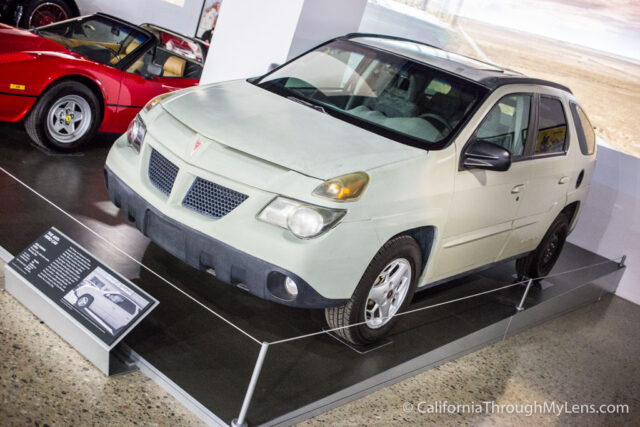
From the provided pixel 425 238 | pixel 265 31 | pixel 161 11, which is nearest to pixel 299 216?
pixel 425 238

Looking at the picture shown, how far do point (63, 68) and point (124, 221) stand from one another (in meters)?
1.72

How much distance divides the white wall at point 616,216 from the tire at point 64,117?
5450 mm

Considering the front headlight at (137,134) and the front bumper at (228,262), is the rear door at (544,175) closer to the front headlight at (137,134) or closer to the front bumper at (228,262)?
the front bumper at (228,262)

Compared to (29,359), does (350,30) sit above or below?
above

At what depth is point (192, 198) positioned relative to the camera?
12.0 ft

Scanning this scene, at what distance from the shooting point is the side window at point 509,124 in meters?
4.46

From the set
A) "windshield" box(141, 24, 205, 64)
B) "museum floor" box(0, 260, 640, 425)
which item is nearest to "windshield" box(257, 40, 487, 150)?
→ "museum floor" box(0, 260, 640, 425)

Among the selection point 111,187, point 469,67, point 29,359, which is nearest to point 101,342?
point 29,359

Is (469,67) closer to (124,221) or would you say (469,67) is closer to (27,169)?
(124,221)

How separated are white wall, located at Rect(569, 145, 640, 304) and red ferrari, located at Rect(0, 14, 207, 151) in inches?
186

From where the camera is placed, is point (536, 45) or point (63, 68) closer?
point (63, 68)

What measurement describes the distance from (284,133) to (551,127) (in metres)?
2.40

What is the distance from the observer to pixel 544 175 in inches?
200

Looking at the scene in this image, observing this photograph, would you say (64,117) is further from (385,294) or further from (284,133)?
(385,294)
